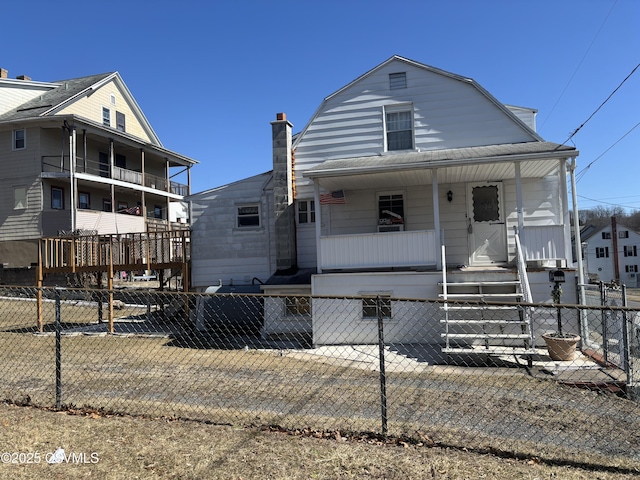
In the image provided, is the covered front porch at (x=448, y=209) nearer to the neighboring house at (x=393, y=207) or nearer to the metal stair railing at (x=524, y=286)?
the neighboring house at (x=393, y=207)

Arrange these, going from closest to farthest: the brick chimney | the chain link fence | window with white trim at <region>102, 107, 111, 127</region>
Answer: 1. the chain link fence
2. the brick chimney
3. window with white trim at <region>102, 107, 111, 127</region>

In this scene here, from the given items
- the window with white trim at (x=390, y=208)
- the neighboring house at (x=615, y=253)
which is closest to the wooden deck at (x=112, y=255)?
the window with white trim at (x=390, y=208)

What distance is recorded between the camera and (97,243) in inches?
598

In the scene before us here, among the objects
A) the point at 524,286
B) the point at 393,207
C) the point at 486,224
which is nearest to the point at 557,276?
the point at 524,286

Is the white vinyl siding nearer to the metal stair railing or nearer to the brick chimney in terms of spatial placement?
the brick chimney

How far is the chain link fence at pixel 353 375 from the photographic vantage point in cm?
467

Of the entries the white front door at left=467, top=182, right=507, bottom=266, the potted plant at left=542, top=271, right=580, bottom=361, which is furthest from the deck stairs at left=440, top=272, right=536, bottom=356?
the white front door at left=467, top=182, right=507, bottom=266

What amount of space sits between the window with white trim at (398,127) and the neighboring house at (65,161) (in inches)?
564

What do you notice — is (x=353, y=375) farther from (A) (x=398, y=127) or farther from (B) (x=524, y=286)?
(A) (x=398, y=127)

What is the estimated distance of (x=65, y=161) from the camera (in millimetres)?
23938

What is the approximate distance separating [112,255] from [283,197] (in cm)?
614

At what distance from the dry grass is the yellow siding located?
24011 millimetres

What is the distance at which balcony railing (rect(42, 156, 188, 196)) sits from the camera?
23.7 m

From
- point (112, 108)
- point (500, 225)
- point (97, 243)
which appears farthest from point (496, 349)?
point (112, 108)
